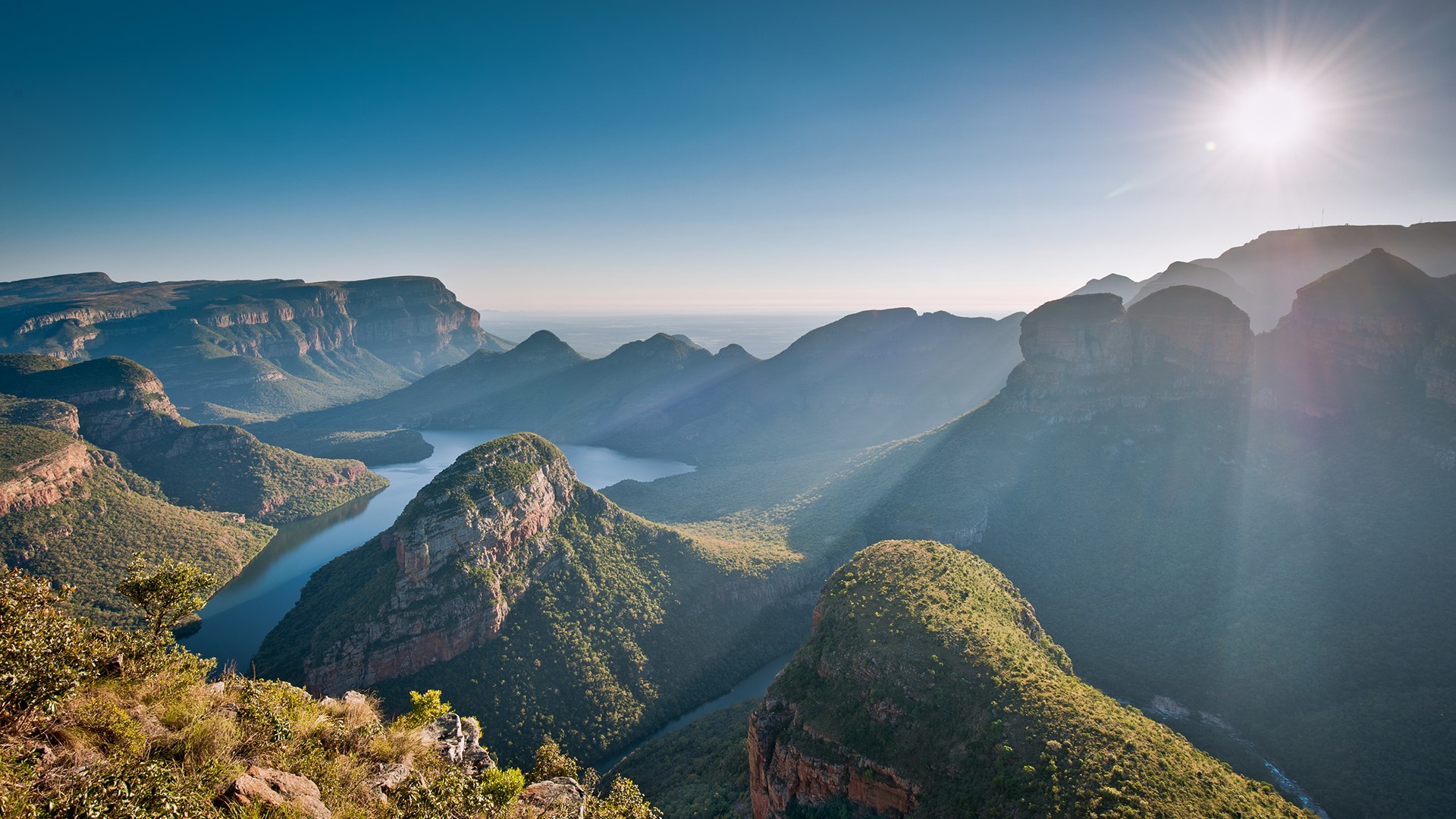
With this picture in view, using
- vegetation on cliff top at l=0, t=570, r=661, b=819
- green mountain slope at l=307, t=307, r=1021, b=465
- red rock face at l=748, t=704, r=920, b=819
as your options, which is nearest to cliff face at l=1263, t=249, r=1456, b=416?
green mountain slope at l=307, t=307, r=1021, b=465

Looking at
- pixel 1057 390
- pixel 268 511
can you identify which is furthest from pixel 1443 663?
pixel 268 511

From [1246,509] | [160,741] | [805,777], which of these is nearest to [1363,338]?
[1246,509]

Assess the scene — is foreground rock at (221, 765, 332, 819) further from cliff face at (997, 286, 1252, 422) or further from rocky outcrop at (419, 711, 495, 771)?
cliff face at (997, 286, 1252, 422)

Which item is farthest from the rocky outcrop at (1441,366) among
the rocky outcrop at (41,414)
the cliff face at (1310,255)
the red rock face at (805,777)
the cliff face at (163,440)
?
the rocky outcrop at (41,414)

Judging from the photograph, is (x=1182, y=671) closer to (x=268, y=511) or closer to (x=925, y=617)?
(x=925, y=617)

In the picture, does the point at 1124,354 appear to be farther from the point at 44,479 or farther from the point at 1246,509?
the point at 44,479

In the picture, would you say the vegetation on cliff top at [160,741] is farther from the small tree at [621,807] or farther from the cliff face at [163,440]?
the cliff face at [163,440]
